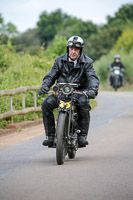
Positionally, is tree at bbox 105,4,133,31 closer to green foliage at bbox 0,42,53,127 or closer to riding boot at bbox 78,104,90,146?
green foliage at bbox 0,42,53,127

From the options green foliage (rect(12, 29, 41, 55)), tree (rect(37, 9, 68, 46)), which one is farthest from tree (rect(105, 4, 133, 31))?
tree (rect(37, 9, 68, 46))

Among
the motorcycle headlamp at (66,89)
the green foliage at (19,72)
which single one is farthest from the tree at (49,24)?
the motorcycle headlamp at (66,89)

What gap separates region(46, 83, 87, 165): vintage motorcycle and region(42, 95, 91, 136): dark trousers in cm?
13

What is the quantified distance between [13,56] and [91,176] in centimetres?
1772

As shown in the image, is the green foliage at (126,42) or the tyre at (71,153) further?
the green foliage at (126,42)

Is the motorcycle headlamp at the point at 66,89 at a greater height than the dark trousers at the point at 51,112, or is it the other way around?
the motorcycle headlamp at the point at 66,89

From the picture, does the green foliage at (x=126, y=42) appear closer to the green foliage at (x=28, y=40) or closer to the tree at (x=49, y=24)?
the green foliage at (x=28, y=40)

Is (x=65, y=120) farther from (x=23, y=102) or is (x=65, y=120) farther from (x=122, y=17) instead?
(x=122, y=17)

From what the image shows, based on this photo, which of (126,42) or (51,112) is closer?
(51,112)

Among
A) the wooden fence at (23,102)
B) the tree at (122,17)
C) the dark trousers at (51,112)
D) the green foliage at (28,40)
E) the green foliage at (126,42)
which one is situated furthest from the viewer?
the green foliage at (28,40)

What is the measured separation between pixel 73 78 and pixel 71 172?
1809mm

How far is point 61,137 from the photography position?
8508mm

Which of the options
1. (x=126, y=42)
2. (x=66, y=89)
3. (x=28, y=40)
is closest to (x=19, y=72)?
(x=66, y=89)

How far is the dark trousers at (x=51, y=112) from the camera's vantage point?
9.15m
